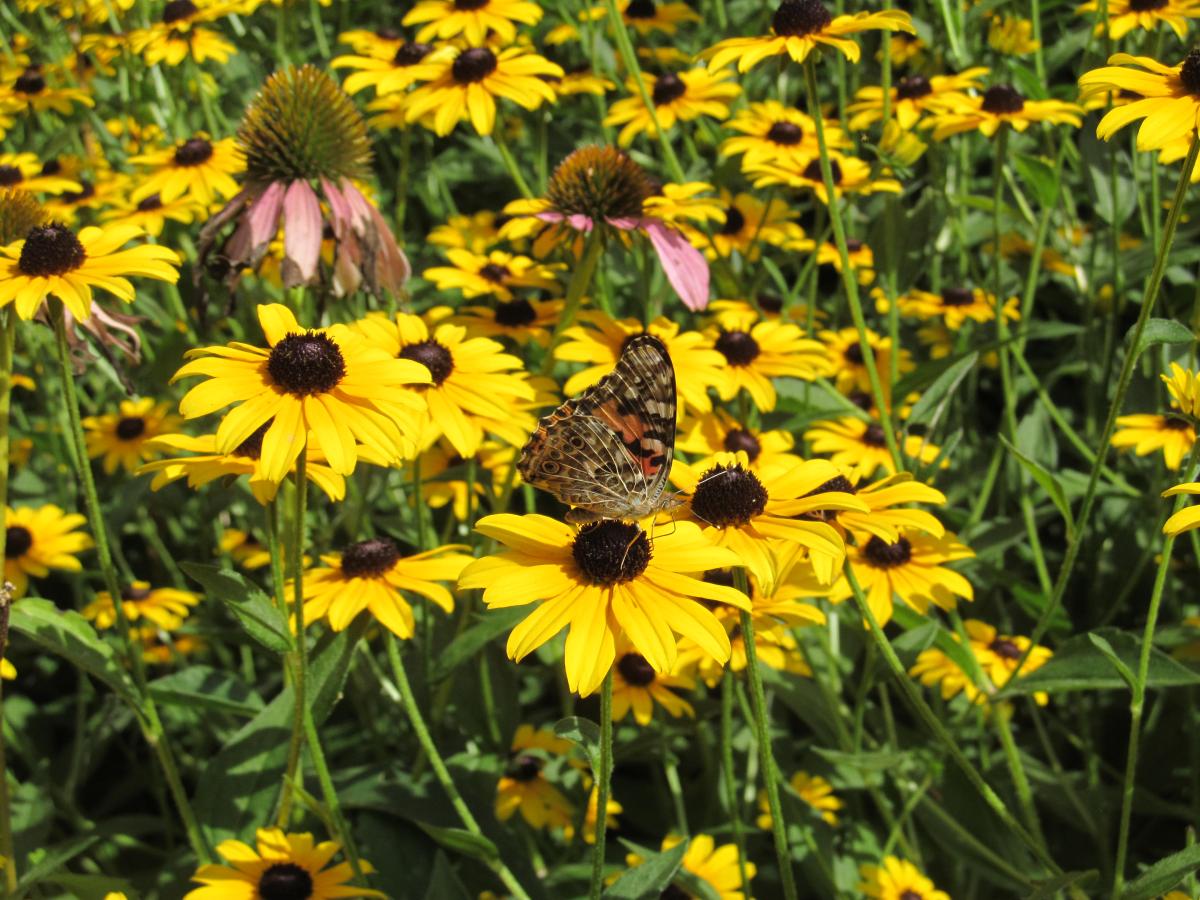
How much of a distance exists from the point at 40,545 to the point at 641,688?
5.32 feet

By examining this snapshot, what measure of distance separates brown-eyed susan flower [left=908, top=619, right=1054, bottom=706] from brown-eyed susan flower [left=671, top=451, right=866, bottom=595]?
861mm

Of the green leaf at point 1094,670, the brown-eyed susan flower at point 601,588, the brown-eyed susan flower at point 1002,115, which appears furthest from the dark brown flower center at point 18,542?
the brown-eyed susan flower at point 1002,115

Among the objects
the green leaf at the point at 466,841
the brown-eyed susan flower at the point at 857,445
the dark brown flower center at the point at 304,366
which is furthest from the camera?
the brown-eyed susan flower at the point at 857,445

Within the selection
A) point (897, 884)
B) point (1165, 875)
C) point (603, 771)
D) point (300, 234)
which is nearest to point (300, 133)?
point (300, 234)

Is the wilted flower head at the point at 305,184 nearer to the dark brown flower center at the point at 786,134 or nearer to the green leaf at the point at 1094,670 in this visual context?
the dark brown flower center at the point at 786,134

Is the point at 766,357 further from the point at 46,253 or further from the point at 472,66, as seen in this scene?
the point at 46,253

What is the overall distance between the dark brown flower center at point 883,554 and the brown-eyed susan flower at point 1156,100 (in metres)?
0.85

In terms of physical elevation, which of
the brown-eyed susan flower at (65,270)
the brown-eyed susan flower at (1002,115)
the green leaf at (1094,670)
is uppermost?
the brown-eyed susan flower at (65,270)

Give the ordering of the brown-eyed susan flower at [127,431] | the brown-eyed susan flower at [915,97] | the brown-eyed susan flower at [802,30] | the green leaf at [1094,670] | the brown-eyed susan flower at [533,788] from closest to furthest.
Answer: the green leaf at [1094,670] < the brown-eyed susan flower at [802,30] < the brown-eyed susan flower at [533,788] < the brown-eyed susan flower at [915,97] < the brown-eyed susan flower at [127,431]

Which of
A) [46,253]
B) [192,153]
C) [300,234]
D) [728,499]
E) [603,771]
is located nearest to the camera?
[603,771]

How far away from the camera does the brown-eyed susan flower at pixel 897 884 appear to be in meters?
2.13

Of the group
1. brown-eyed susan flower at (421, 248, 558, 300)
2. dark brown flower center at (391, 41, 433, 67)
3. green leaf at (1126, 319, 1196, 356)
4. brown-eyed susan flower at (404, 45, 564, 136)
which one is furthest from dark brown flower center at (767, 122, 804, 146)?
green leaf at (1126, 319, 1196, 356)

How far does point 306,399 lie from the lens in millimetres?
1600

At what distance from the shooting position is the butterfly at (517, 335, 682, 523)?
5.39 feet
